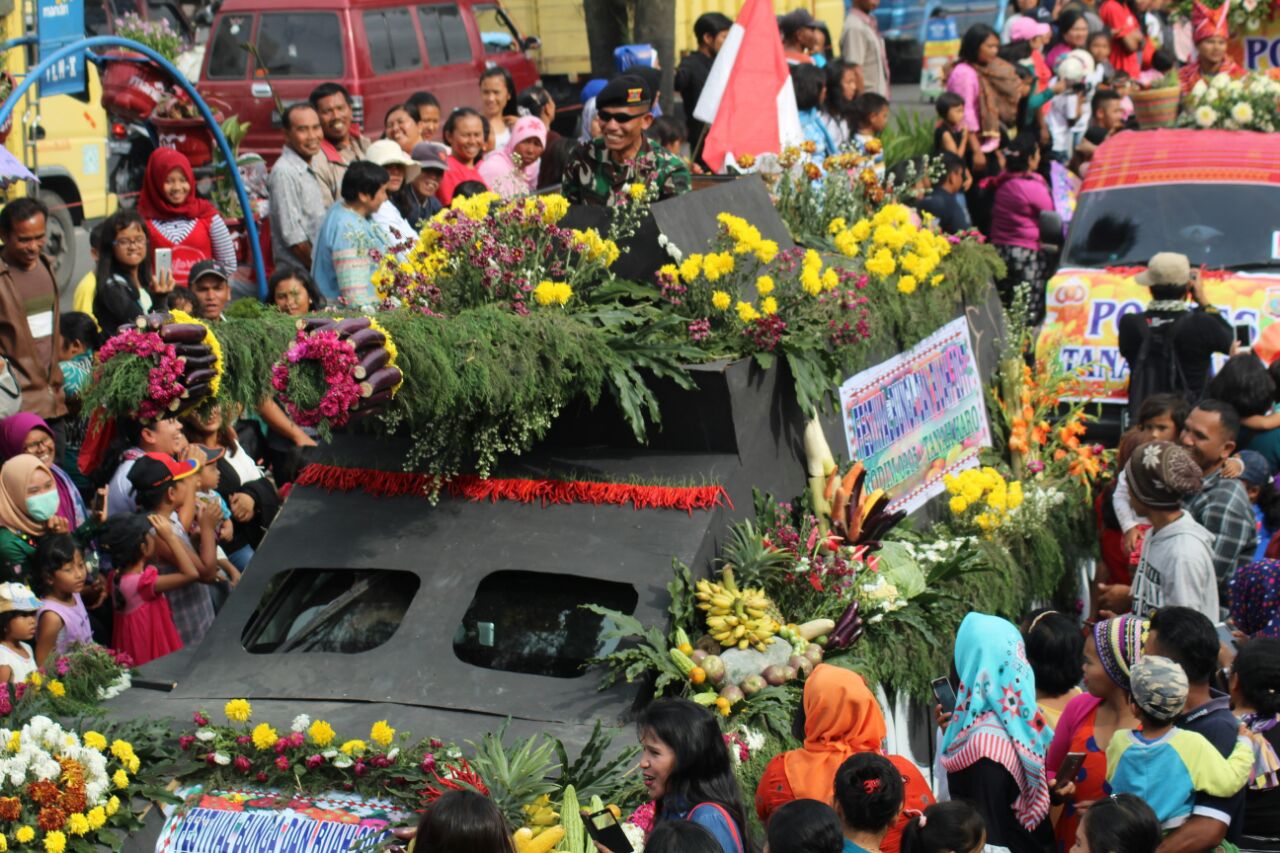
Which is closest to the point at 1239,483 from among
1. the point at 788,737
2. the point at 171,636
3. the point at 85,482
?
the point at 788,737

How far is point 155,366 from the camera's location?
17.1 feet

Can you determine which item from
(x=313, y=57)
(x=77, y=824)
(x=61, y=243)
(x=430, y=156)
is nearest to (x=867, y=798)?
(x=77, y=824)

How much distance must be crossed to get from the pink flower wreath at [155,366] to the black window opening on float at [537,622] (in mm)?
1392

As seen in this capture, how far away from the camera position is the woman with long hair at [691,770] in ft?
15.2

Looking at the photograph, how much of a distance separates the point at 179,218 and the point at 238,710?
5.42m

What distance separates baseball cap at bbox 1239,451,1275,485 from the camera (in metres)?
8.04

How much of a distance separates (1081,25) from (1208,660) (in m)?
15.5

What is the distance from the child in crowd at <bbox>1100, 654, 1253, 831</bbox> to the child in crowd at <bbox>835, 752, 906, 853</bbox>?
0.79 metres

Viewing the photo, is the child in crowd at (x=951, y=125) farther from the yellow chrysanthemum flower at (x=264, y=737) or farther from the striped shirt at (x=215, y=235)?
the yellow chrysanthemum flower at (x=264, y=737)

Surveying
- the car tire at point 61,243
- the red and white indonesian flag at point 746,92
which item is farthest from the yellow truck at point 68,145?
the red and white indonesian flag at point 746,92

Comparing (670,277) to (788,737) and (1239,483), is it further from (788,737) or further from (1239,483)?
(1239,483)

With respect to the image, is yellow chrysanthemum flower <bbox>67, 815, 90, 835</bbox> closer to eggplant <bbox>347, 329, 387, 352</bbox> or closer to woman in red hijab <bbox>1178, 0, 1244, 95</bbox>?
eggplant <bbox>347, 329, 387, 352</bbox>

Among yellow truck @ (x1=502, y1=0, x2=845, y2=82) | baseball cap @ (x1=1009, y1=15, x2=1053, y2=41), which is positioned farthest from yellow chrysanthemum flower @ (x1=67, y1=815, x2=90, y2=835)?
yellow truck @ (x1=502, y1=0, x2=845, y2=82)

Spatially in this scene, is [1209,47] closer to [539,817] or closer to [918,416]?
[918,416]
